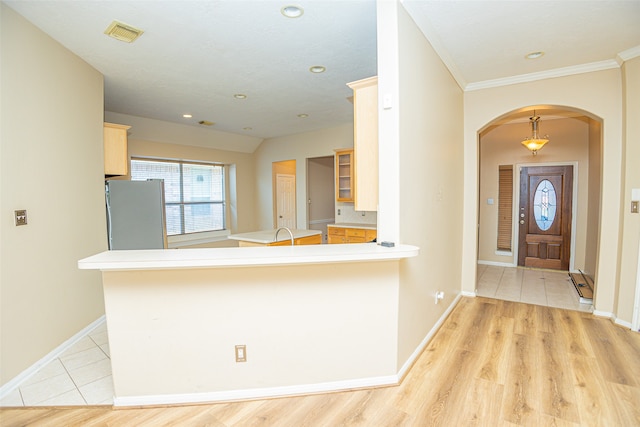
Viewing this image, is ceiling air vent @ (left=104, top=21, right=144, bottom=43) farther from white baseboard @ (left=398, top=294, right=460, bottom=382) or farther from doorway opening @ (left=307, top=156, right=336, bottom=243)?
doorway opening @ (left=307, top=156, right=336, bottom=243)

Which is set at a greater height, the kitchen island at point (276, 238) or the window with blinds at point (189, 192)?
the window with blinds at point (189, 192)

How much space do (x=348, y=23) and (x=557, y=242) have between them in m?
5.33

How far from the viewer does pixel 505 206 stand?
232 inches

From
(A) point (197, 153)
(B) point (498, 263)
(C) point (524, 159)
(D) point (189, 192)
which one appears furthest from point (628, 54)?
(D) point (189, 192)

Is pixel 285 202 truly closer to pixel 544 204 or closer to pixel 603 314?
pixel 544 204

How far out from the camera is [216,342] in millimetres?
2006

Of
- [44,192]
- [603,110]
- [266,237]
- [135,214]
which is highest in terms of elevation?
[603,110]

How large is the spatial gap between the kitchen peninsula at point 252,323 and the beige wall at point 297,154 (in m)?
4.25

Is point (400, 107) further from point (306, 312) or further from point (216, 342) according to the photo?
point (216, 342)

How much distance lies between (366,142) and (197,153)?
4.88 metres

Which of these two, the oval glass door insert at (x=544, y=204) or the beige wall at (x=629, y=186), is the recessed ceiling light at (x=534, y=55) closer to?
the beige wall at (x=629, y=186)

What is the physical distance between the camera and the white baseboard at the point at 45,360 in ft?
7.21

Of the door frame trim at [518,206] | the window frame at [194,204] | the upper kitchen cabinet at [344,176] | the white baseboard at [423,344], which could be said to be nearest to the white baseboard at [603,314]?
the white baseboard at [423,344]

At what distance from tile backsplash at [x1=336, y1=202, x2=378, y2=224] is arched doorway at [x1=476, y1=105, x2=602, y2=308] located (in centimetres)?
197
